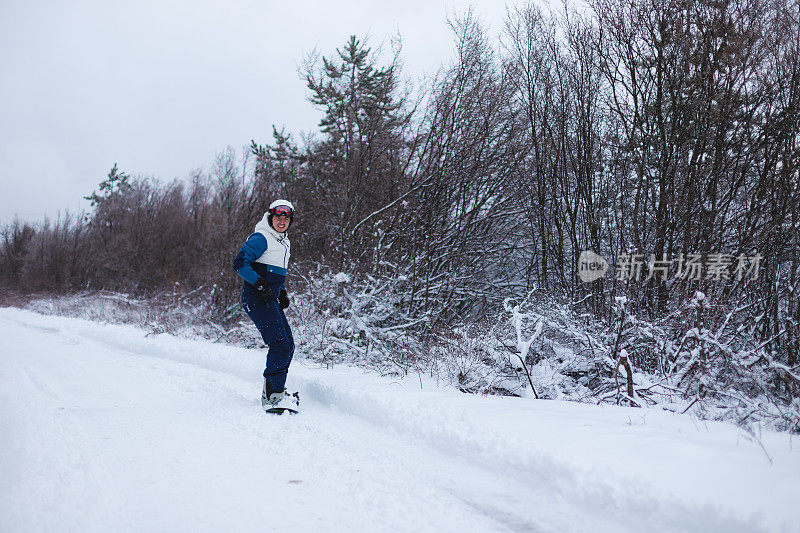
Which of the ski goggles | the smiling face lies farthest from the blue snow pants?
the ski goggles

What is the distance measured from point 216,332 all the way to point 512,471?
1084cm

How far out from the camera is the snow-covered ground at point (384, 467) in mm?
2508

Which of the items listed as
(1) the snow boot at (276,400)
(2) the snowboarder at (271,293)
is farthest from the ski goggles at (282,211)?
(1) the snow boot at (276,400)

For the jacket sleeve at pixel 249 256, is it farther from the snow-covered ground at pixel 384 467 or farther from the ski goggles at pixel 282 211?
the snow-covered ground at pixel 384 467

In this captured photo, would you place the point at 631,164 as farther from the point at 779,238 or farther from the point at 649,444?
the point at 649,444

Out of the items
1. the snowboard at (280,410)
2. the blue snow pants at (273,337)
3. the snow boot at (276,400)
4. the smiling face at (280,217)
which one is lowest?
the snowboard at (280,410)

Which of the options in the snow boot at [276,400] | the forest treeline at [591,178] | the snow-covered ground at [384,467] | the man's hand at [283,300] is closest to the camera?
the snow-covered ground at [384,467]

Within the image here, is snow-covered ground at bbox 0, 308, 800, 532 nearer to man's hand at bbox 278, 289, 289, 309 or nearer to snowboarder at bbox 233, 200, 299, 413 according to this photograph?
snowboarder at bbox 233, 200, 299, 413

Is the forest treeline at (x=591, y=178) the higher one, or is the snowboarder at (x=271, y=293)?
the forest treeline at (x=591, y=178)

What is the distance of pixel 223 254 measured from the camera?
14391 millimetres

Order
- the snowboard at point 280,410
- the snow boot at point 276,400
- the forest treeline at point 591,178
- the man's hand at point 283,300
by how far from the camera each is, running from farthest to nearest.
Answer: the forest treeline at point 591,178, the man's hand at point 283,300, the snow boot at point 276,400, the snowboard at point 280,410

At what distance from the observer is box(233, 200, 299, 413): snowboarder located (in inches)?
199

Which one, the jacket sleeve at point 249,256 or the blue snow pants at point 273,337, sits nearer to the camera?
the jacket sleeve at point 249,256

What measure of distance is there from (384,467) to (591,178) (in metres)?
7.28
